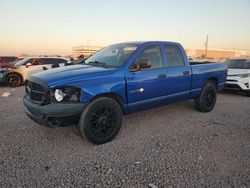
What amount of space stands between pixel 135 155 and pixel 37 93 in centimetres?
198

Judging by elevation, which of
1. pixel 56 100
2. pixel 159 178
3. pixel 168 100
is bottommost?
pixel 159 178

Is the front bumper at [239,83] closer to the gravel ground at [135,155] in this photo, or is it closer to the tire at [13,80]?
the gravel ground at [135,155]

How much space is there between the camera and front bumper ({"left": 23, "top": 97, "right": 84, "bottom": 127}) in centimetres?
374

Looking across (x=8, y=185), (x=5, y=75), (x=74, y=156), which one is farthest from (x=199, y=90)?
(x=5, y=75)

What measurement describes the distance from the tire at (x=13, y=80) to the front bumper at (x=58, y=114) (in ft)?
30.1

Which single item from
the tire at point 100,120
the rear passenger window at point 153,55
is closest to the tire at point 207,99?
the rear passenger window at point 153,55

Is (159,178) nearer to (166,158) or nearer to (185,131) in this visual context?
(166,158)

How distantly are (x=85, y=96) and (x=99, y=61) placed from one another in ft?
4.89

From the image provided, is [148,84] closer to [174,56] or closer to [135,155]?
[174,56]

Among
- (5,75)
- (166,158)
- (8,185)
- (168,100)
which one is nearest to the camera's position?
(8,185)

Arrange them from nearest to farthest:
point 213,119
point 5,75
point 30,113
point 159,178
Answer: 1. point 159,178
2. point 30,113
3. point 213,119
4. point 5,75

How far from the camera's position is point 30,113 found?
13.6ft

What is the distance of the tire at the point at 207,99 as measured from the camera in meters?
6.27

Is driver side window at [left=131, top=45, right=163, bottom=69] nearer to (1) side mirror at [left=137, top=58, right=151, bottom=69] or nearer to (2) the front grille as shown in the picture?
(1) side mirror at [left=137, top=58, right=151, bottom=69]
